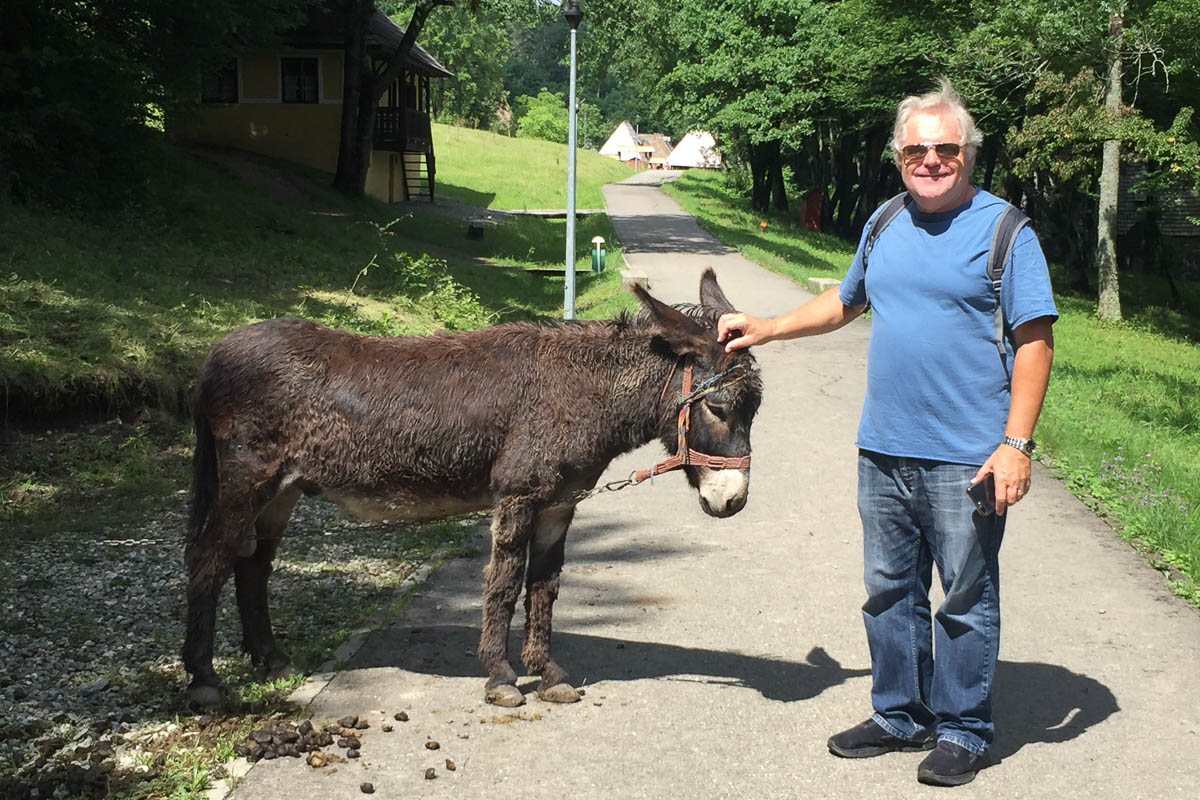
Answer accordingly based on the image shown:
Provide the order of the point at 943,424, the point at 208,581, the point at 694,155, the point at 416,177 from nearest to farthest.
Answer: the point at 943,424, the point at 208,581, the point at 416,177, the point at 694,155

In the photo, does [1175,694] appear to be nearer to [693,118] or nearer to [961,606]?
[961,606]

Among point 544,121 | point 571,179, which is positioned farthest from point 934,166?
point 544,121

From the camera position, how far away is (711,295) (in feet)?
16.7

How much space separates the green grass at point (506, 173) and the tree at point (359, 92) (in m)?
12.6

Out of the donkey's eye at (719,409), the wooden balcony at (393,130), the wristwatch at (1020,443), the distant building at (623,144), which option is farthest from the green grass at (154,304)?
the distant building at (623,144)

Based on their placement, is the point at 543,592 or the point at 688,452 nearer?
the point at 688,452

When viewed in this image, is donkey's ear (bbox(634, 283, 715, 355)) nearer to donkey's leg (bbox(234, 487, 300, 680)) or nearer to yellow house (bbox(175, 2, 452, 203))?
donkey's leg (bbox(234, 487, 300, 680))

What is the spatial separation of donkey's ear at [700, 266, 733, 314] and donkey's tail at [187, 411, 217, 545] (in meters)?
2.30

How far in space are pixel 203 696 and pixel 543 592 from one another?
151 centimetres

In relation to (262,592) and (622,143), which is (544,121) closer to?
(622,143)

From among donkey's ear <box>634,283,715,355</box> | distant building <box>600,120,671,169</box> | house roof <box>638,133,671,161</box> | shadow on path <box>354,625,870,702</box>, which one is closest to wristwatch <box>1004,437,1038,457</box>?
donkey's ear <box>634,283,715,355</box>

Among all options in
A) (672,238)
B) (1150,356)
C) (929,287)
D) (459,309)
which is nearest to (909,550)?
(929,287)

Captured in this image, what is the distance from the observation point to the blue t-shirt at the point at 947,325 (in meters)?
4.05

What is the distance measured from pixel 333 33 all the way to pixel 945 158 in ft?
116
